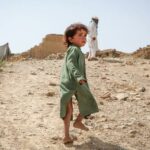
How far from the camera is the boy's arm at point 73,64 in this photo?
420 centimetres

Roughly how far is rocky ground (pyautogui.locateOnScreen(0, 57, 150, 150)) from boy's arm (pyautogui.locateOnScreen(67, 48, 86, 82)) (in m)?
0.81

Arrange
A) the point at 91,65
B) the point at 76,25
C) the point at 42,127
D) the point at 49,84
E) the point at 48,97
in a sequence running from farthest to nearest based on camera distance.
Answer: the point at 91,65
the point at 49,84
the point at 48,97
the point at 42,127
the point at 76,25

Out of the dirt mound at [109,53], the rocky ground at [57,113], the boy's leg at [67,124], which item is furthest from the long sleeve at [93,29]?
the boy's leg at [67,124]

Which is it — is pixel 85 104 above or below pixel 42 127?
above

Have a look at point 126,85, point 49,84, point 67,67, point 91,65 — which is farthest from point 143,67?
point 67,67

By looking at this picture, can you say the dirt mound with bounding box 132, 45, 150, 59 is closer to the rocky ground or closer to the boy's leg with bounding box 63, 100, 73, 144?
the rocky ground

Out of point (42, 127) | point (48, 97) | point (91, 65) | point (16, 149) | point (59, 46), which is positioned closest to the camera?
point (16, 149)

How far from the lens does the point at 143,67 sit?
10.7m

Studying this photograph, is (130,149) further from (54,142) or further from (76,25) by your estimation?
(76,25)

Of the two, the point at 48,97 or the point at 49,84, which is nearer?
the point at 48,97

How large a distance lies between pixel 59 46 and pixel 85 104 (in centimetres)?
2199

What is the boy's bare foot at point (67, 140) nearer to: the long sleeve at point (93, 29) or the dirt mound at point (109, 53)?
the long sleeve at point (93, 29)

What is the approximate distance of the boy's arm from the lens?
13.8ft

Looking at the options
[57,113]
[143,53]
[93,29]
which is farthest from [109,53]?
[57,113]
